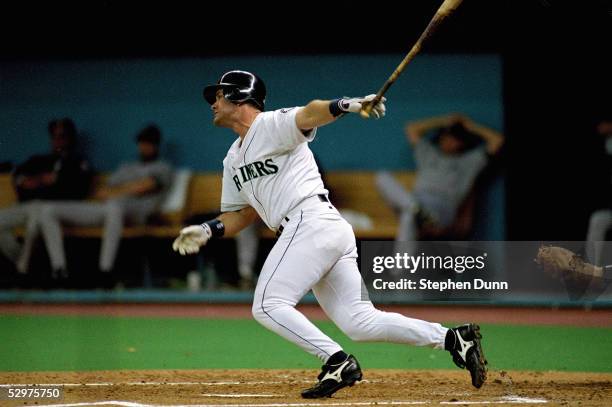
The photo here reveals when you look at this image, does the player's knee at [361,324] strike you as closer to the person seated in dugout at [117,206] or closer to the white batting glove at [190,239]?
the white batting glove at [190,239]

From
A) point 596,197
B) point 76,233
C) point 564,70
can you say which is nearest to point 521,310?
point 596,197

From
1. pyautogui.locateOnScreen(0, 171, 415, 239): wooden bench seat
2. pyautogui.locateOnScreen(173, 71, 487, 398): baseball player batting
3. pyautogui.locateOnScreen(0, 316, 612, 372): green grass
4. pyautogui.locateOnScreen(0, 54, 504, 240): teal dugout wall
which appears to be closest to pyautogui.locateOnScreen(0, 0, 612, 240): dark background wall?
pyautogui.locateOnScreen(0, 54, 504, 240): teal dugout wall

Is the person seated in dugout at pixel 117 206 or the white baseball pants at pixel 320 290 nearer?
the white baseball pants at pixel 320 290

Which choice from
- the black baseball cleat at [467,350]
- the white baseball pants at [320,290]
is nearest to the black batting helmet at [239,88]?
the white baseball pants at [320,290]

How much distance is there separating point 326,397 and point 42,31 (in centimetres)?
656

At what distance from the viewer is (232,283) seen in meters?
9.55

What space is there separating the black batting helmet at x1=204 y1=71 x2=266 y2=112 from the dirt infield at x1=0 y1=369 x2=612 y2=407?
1.35 metres

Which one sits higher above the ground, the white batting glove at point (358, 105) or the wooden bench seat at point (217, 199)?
the wooden bench seat at point (217, 199)

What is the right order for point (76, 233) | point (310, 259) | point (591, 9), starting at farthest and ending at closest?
point (76, 233), point (591, 9), point (310, 259)

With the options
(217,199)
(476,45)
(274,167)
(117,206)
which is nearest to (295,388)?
(274,167)

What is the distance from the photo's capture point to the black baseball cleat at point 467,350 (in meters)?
4.40

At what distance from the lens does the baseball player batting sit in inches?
168

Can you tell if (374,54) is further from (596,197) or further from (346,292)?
(346,292)

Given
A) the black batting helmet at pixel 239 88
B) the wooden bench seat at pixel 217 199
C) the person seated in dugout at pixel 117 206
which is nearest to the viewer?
the black batting helmet at pixel 239 88
